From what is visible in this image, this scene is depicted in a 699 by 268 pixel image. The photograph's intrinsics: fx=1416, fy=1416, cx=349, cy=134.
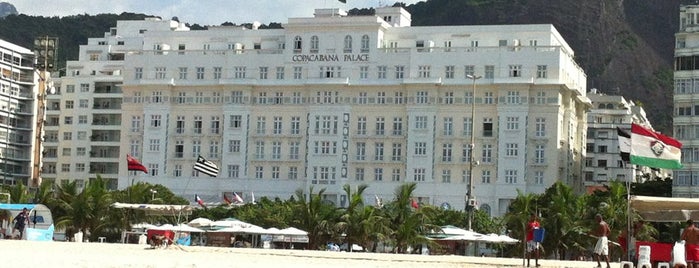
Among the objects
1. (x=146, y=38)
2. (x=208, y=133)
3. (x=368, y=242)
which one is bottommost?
(x=368, y=242)

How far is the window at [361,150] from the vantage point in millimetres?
124194

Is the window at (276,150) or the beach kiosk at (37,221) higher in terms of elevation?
the window at (276,150)

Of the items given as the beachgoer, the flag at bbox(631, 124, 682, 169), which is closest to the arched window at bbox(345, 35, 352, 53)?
the beachgoer

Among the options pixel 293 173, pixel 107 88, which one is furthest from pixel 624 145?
pixel 107 88

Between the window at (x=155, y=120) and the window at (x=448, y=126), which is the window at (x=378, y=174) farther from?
the window at (x=155, y=120)

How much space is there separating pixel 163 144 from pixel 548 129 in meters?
35.3

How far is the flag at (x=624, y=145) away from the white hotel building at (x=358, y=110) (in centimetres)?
7351

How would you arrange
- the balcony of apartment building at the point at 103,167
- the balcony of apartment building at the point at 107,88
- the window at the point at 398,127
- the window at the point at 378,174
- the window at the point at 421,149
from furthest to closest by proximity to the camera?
the balcony of apartment building at the point at 107,88, the balcony of apartment building at the point at 103,167, the window at the point at 398,127, the window at the point at 378,174, the window at the point at 421,149

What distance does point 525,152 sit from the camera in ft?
392

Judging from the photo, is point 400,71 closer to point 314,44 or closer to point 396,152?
point 396,152

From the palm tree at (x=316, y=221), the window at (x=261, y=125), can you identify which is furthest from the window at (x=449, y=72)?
the palm tree at (x=316, y=221)

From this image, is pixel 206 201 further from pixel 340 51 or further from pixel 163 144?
pixel 340 51

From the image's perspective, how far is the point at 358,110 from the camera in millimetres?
125250

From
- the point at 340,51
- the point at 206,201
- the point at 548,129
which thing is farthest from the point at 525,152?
the point at 206,201
